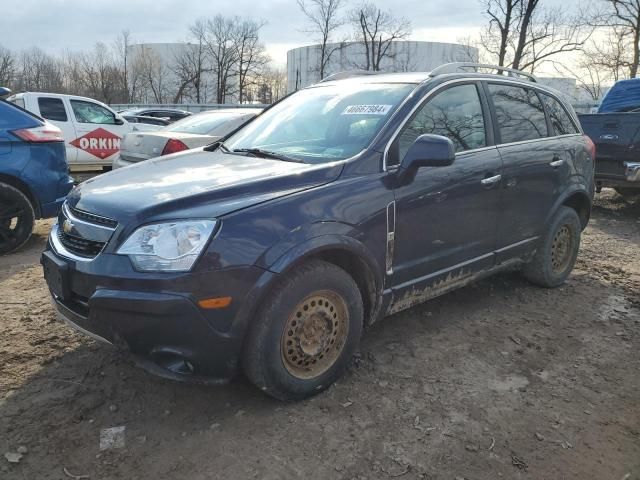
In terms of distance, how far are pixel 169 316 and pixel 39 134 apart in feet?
13.5

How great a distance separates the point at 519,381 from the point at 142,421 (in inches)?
85.0

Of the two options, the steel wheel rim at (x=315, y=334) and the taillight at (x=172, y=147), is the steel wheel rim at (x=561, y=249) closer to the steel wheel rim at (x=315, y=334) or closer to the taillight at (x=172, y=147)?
the steel wheel rim at (x=315, y=334)

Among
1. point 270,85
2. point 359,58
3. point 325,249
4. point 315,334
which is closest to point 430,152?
point 325,249

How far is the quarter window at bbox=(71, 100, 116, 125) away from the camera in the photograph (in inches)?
431

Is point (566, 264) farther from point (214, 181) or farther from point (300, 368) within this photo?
point (214, 181)

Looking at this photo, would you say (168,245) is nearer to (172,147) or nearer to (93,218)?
(93,218)

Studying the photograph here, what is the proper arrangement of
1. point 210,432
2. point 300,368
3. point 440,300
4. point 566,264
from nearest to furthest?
point 210,432
point 300,368
point 440,300
point 566,264

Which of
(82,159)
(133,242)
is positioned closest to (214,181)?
(133,242)

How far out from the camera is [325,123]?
3.48 meters

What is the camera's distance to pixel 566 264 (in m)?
4.88

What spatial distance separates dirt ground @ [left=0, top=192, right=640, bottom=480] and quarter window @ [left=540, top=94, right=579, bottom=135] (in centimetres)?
167

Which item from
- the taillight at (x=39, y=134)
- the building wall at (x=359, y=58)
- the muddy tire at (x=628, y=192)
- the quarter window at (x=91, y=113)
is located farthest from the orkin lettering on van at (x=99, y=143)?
the building wall at (x=359, y=58)

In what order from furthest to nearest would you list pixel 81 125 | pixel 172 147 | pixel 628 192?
pixel 81 125, pixel 628 192, pixel 172 147

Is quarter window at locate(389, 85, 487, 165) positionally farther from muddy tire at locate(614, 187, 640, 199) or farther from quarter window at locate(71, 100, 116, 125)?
quarter window at locate(71, 100, 116, 125)
